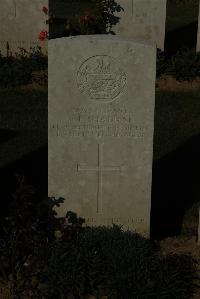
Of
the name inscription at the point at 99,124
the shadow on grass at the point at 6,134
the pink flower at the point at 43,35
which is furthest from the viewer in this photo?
the pink flower at the point at 43,35

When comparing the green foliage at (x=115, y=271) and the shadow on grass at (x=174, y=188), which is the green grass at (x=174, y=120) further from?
the green foliage at (x=115, y=271)

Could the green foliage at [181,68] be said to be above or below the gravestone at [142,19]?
below

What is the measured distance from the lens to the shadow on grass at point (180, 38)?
56.0 feet

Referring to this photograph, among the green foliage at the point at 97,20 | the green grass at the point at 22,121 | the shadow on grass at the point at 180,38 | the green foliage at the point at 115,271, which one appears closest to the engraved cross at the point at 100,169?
the green foliage at the point at 115,271

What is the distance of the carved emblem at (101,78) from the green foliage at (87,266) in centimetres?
114

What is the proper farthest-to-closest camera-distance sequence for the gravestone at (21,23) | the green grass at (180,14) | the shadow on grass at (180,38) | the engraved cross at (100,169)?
the green grass at (180,14) < the shadow on grass at (180,38) < the gravestone at (21,23) < the engraved cross at (100,169)

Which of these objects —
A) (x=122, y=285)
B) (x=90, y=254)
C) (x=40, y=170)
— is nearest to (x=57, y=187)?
(x=90, y=254)

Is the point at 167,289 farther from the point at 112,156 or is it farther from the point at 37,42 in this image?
the point at 37,42

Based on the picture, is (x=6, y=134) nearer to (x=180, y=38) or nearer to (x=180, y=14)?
(x=180, y=38)

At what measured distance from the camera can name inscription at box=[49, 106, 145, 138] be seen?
719cm

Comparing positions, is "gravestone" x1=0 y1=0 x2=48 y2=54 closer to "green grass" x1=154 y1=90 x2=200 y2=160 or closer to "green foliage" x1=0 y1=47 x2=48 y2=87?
"green foliage" x1=0 y1=47 x2=48 y2=87

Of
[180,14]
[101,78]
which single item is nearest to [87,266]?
[101,78]

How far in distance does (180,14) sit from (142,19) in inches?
282

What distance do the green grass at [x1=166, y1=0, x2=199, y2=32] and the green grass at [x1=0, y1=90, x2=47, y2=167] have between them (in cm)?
737
